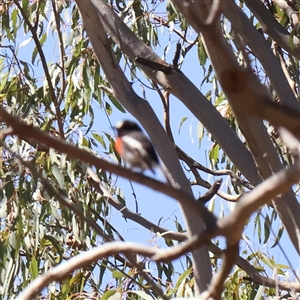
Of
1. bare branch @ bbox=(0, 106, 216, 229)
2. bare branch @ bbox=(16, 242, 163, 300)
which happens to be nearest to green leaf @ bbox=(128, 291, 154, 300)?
bare branch @ bbox=(16, 242, 163, 300)

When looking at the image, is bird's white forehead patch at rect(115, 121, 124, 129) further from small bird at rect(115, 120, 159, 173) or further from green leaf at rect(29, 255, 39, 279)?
green leaf at rect(29, 255, 39, 279)

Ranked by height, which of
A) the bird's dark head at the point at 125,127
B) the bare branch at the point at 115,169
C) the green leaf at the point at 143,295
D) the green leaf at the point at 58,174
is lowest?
the bare branch at the point at 115,169

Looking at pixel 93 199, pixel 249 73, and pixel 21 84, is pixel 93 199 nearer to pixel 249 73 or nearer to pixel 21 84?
pixel 21 84

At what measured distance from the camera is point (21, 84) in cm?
365

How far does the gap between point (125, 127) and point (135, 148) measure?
37cm

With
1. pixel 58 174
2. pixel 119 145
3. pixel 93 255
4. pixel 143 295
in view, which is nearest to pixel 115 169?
pixel 93 255

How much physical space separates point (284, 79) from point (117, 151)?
4.79ft

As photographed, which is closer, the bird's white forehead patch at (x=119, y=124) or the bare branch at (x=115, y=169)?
the bare branch at (x=115, y=169)

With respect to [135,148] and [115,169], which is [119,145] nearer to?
[135,148]

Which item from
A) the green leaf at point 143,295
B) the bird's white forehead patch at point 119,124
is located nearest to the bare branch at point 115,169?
the green leaf at point 143,295

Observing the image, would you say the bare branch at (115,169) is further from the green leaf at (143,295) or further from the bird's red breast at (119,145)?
the bird's red breast at (119,145)

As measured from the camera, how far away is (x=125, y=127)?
3.73m

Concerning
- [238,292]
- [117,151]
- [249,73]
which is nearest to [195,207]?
[249,73]

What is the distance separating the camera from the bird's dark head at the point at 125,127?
367 cm
